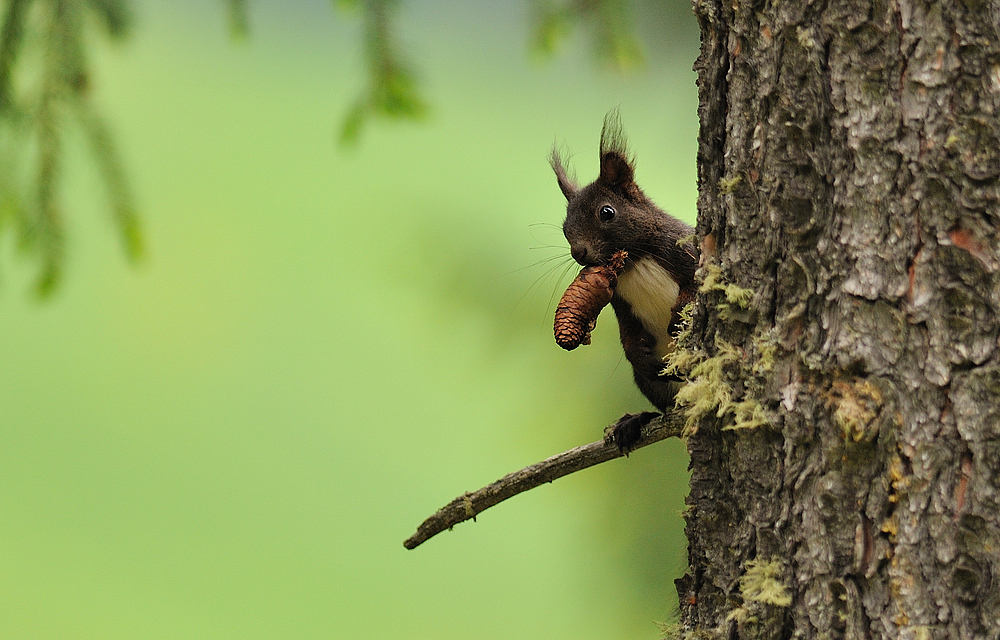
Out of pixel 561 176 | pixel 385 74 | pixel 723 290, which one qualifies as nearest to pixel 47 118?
pixel 385 74

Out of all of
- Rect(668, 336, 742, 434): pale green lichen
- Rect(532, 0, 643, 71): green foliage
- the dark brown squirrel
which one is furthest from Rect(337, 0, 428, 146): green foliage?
Rect(668, 336, 742, 434): pale green lichen

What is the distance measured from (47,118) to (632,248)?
109 cm

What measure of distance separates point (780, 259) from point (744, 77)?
0.60ft

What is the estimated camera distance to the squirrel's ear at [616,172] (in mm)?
1285

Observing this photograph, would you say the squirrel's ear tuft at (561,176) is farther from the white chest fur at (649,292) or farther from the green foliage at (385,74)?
the green foliage at (385,74)

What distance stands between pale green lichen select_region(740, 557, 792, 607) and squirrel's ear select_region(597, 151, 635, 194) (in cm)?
68

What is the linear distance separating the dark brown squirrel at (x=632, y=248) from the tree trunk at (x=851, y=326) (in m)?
0.40

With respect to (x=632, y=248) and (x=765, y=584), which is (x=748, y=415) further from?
(x=632, y=248)

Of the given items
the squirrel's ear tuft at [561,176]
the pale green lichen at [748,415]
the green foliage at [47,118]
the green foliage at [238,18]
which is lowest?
the pale green lichen at [748,415]

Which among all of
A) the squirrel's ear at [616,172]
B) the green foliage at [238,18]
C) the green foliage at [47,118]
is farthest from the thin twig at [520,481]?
the green foliage at [238,18]

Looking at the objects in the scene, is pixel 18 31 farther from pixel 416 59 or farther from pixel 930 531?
pixel 930 531

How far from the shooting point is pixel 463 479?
2.43 metres

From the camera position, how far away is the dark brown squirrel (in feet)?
4.10

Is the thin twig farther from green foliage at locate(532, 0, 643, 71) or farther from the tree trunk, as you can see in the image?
green foliage at locate(532, 0, 643, 71)
